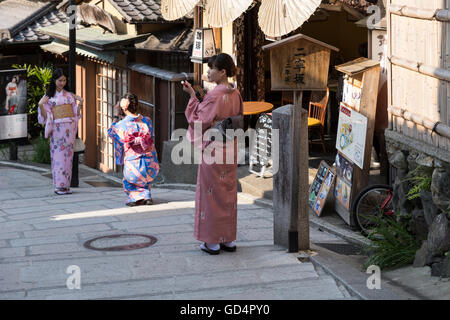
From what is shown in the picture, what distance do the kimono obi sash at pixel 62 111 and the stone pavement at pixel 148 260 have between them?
205cm

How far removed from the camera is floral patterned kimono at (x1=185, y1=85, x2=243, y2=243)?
7883 millimetres

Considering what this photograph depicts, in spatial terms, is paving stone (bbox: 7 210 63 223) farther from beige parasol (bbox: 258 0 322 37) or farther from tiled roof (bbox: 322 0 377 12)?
tiled roof (bbox: 322 0 377 12)

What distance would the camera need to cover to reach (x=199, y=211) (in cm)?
810

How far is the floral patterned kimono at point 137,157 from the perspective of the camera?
440 inches

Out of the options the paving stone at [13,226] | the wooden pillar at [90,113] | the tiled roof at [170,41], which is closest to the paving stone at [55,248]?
the paving stone at [13,226]

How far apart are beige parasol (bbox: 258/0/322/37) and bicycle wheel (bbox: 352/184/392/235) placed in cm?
249

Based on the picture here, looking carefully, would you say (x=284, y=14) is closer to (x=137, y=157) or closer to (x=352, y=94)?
(x=352, y=94)

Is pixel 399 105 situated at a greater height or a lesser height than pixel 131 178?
greater

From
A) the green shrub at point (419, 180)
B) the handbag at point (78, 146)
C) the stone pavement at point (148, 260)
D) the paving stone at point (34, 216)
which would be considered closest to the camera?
the stone pavement at point (148, 260)

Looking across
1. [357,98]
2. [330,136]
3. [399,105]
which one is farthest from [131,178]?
[330,136]

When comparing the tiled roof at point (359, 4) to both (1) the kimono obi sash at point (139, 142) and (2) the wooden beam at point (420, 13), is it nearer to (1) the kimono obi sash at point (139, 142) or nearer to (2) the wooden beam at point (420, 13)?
(2) the wooden beam at point (420, 13)

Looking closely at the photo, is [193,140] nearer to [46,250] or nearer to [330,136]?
[46,250]

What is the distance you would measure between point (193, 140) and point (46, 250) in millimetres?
2110

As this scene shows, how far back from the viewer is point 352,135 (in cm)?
961
